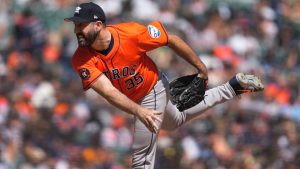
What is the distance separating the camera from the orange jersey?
7453 mm

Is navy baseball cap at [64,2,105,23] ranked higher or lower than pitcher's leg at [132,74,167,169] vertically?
higher

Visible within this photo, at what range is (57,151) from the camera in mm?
11656

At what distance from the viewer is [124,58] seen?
7570 mm

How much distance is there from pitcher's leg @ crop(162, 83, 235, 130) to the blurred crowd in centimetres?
217

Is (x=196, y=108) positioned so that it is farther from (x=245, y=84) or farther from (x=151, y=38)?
(x=151, y=38)

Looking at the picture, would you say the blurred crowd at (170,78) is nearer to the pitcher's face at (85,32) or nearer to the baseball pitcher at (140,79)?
the baseball pitcher at (140,79)

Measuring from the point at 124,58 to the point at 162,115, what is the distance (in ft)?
2.45

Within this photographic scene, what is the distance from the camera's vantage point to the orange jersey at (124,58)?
7453 mm

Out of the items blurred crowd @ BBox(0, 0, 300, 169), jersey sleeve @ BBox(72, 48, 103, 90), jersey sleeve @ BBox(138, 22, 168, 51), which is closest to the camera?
jersey sleeve @ BBox(72, 48, 103, 90)

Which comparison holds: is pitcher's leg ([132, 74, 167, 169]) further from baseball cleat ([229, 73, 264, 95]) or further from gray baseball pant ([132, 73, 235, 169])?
baseball cleat ([229, 73, 264, 95])

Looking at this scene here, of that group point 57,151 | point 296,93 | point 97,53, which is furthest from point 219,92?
point 296,93

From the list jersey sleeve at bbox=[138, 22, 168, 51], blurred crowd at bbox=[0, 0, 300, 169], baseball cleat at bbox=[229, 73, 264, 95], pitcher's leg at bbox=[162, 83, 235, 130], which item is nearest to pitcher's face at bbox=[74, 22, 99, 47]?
jersey sleeve at bbox=[138, 22, 168, 51]

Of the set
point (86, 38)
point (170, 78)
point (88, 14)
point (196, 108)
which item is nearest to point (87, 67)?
point (86, 38)

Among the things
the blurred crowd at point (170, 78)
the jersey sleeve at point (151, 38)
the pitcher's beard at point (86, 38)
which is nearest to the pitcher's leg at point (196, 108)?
the jersey sleeve at point (151, 38)
